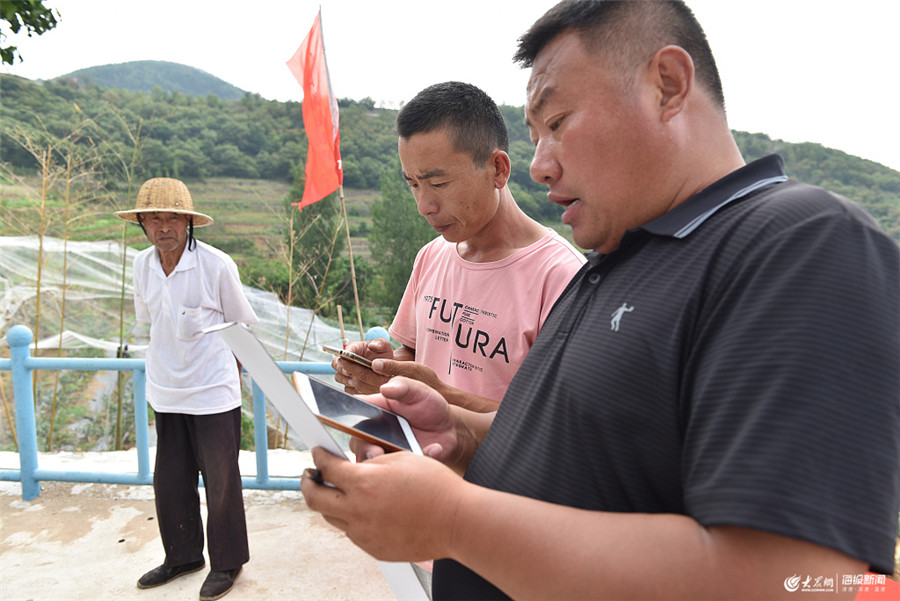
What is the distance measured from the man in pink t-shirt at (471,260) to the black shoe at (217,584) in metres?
1.97

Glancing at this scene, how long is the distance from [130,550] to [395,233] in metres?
8.28

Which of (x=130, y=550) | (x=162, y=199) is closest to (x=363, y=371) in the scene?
(x=162, y=199)

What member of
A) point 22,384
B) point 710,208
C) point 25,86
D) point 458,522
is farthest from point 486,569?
point 25,86

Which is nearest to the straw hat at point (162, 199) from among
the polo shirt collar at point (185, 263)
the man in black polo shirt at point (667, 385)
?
the polo shirt collar at point (185, 263)

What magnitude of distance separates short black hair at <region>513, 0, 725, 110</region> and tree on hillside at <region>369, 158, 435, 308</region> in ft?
33.5

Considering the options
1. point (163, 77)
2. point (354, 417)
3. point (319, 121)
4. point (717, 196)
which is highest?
point (163, 77)

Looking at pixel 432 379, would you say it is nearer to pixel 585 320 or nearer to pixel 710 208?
pixel 585 320

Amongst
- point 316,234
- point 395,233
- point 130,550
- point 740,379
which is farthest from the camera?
point 395,233

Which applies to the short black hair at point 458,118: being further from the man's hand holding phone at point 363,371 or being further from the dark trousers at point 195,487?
the dark trousers at point 195,487

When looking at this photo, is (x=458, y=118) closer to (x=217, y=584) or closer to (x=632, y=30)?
(x=632, y=30)

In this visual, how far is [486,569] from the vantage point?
0.69 meters

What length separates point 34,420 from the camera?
3.94 meters

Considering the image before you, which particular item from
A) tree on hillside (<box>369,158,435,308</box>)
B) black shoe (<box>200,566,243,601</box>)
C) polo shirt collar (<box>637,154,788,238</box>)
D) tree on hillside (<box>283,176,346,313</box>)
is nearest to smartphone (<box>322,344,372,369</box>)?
polo shirt collar (<box>637,154,788,238</box>)

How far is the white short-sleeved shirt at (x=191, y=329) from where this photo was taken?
10.1 ft
